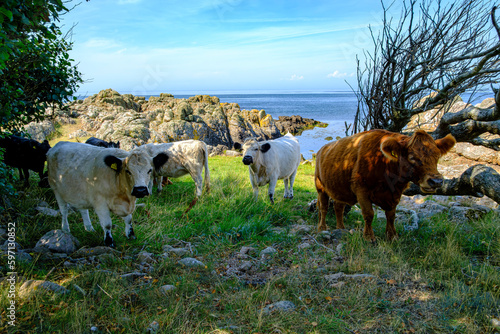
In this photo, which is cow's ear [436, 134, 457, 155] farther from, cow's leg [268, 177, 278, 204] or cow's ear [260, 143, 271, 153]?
cow's ear [260, 143, 271, 153]

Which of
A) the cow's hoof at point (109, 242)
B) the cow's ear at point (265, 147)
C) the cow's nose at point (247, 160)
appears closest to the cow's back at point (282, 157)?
the cow's ear at point (265, 147)

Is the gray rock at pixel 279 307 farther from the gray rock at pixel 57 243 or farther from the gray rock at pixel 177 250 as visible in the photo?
the gray rock at pixel 57 243

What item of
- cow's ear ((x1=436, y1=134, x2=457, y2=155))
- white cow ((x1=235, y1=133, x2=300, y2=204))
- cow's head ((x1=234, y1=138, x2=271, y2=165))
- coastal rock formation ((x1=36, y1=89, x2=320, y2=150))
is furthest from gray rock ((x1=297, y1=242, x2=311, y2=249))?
coastal rock formation ((x1=36, y1=89, x2=320, y2=150))

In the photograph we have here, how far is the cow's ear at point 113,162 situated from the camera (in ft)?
17.8

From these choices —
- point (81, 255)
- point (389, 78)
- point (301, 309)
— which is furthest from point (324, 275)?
point (389, 78)

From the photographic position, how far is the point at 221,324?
3.29 metres

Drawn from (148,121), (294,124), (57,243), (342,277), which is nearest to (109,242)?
(57,243)

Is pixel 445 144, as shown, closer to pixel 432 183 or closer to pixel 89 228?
pixel 432 183

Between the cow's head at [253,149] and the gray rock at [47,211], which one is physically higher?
the cow's head at [253,149]

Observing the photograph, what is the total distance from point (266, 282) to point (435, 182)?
8.77 ft

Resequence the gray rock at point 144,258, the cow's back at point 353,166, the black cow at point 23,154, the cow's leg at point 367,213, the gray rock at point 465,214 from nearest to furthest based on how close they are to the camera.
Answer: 1. the gray rock at point 144,258
2. the cow's back at point 353,166
3. the cow's leg at point 367,213
4. the gray rock at point 465,214
5. the black cow at point 23,154

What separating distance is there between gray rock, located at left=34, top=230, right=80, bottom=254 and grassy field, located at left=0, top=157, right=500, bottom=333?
376 millimetres

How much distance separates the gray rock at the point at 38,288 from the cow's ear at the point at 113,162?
2.29 m

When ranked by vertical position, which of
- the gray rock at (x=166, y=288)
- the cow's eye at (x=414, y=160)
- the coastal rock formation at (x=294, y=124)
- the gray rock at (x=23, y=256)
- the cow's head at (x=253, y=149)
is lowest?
the coastal rock formation at (x=294, y=124)
